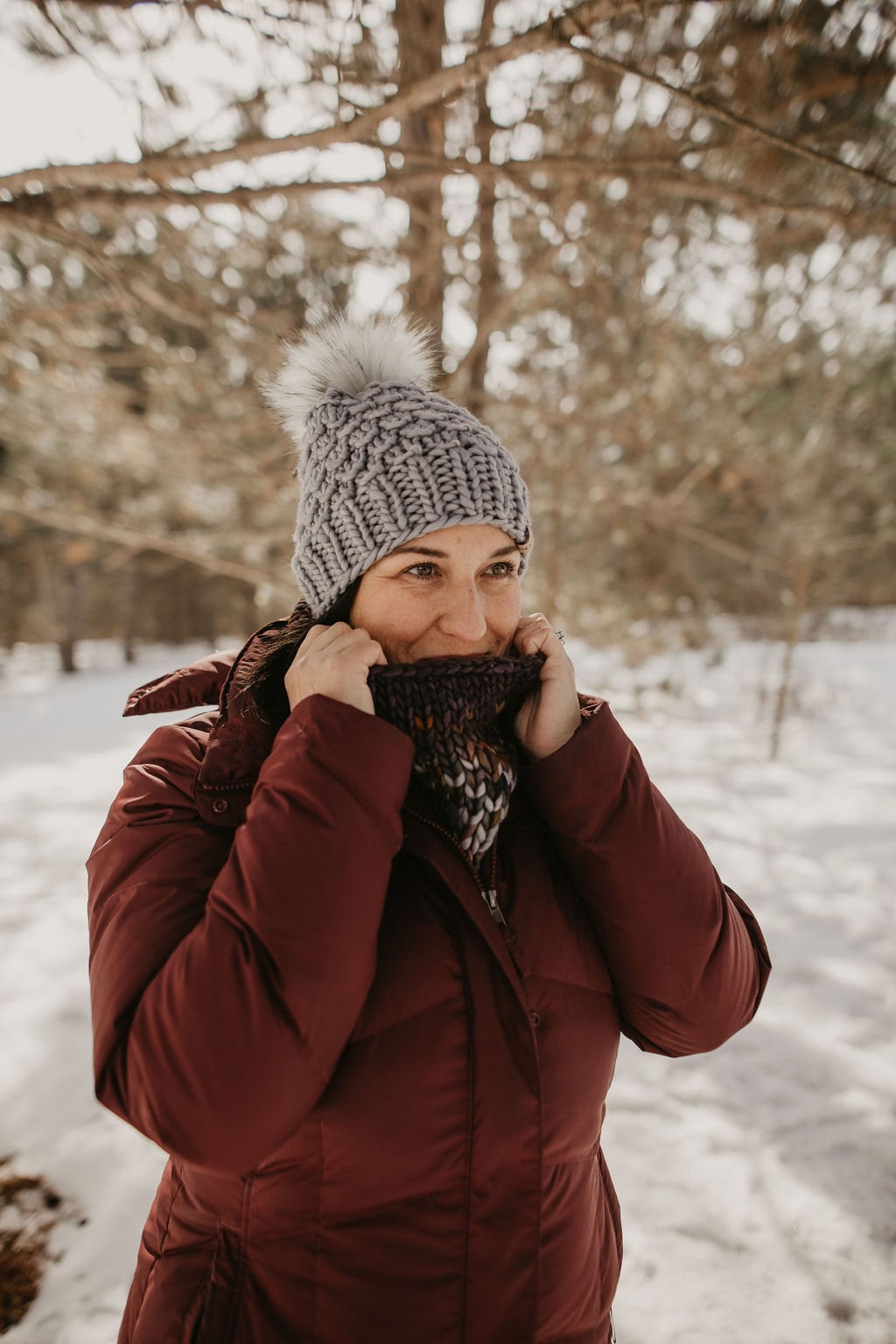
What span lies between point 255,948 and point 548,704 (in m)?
0.57

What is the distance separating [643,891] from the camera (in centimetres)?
102

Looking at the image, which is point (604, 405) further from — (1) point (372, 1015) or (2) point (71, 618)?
(2) point (71, 618)

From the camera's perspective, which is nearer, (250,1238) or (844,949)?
(250,1238)

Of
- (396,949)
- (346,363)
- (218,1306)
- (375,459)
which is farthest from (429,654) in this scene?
(218,1306)

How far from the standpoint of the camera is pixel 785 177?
2846 millimetres

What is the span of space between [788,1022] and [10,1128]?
285 cm

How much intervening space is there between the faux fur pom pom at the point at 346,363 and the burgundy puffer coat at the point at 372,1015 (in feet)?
1.91

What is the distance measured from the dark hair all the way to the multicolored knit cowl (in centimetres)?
20

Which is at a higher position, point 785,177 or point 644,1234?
point 785,177

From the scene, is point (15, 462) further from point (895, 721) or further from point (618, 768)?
point (895, 721)

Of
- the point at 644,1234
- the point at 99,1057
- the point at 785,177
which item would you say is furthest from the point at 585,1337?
the point at 785,177

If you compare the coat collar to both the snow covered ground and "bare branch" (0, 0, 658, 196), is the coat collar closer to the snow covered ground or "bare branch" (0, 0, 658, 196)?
"bare branch" (0, 0, 658, 196)

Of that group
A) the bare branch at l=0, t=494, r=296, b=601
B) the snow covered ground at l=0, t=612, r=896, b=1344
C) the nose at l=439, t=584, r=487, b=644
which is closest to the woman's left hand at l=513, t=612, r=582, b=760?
the nose at l=439, t=584, r=487, b=644

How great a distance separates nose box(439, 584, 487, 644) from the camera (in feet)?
3.66
